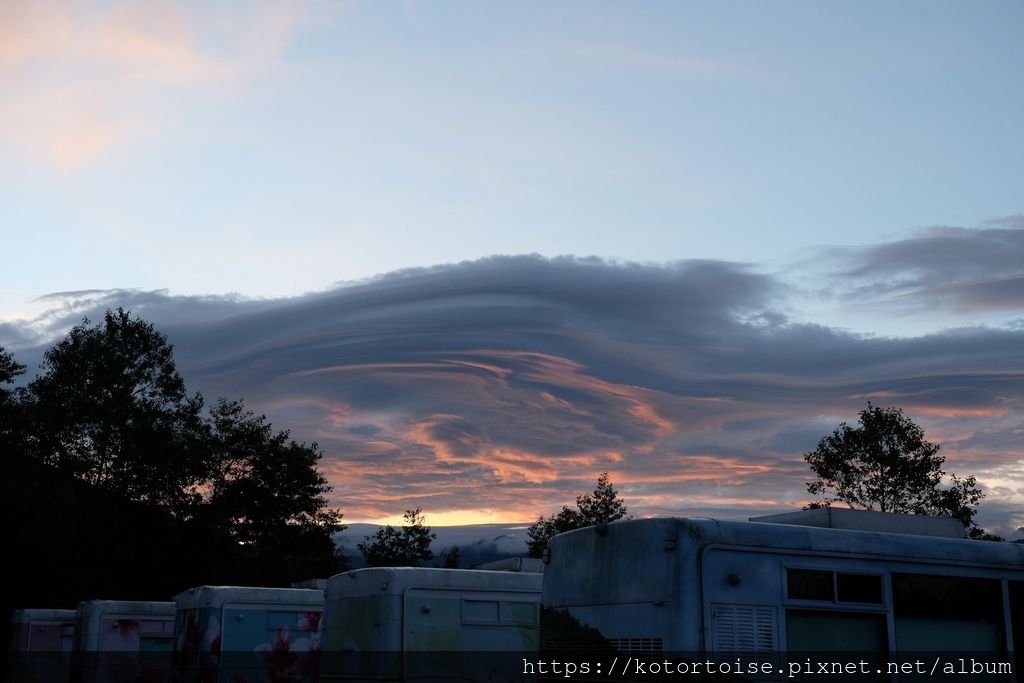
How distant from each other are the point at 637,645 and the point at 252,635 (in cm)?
1152

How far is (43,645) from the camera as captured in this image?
26.7 m

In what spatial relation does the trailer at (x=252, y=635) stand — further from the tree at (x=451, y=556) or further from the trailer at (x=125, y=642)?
the tree at (x=451, y=556)

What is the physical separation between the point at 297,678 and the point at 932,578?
12.6 m

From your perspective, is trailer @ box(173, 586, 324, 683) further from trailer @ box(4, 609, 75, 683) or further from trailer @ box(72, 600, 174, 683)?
trailer @ box(4, 609, 75, 683)

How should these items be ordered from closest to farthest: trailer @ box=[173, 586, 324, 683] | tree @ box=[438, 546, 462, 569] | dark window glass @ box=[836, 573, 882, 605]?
1. dark window glass @ box=[836, 573, 882, 605]
2. trailer @ box=[173, 586, 324, 683]
3. tree @ box=[438, 546, 462, 569]

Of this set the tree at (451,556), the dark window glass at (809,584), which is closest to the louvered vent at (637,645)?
the dark window glass at (809,584)

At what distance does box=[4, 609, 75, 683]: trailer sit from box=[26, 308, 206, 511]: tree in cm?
2183

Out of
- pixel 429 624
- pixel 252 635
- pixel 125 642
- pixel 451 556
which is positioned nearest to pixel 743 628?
pixel 429 624

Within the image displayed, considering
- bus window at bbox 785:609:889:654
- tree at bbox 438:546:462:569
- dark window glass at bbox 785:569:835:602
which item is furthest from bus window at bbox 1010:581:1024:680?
tree at bbox 438:546:462:569

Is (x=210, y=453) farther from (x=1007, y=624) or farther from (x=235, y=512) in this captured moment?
(x=1007, y=624)

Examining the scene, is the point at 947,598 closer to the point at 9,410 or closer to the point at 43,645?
the point at 43,645

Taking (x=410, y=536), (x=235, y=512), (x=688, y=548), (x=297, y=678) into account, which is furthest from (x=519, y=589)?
(x=410, y=536)

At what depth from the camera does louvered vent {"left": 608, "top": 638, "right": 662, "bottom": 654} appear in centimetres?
1042

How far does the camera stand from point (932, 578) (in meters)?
11.6
